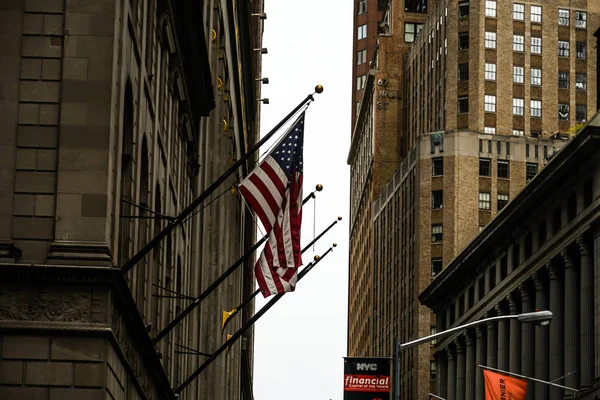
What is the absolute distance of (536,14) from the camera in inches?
5974

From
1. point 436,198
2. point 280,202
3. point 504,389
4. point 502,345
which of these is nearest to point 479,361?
point 502,345

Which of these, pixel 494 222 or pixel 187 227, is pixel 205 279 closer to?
pixel 187 227

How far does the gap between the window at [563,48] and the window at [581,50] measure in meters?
0.95

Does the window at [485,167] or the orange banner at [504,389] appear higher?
the window at [485,167]

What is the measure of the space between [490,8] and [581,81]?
11.5 meters

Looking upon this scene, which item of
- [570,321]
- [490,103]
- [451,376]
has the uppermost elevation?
[490,103]

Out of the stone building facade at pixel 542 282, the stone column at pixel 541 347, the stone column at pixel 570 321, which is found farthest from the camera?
the stone column at pixel 541 347

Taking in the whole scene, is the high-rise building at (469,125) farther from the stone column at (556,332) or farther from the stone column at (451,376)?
the stone column at (556,332)

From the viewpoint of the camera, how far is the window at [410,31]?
180 metres

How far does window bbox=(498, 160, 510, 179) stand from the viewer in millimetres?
144625

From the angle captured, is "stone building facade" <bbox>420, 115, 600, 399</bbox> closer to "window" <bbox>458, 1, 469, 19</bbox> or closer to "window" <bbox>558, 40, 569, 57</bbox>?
"window" <bbox>458, 1, 469, 19</bbox>

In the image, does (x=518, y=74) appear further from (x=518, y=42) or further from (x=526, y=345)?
(x=526, y=345)

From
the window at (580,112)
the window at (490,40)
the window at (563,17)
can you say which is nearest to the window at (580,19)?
the window at (563,17)

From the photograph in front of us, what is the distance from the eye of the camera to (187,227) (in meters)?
47.2
